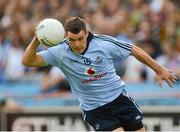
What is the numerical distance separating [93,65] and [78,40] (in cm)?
38

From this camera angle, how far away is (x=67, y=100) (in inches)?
444

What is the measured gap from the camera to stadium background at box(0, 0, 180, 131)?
35.6 ft

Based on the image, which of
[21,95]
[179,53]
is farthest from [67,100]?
[179,53]

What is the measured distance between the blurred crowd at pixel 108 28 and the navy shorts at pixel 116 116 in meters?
3.40

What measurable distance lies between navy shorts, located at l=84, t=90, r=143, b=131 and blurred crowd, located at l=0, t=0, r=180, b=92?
340 centimetres

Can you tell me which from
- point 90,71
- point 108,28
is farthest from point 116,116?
point 108,28

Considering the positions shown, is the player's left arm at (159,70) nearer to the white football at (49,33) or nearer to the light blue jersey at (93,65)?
the light blue jersey at (93,65)

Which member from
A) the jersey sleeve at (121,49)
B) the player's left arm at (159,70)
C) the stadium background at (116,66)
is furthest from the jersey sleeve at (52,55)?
the stadium background at (116,66)

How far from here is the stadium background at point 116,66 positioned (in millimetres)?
10851

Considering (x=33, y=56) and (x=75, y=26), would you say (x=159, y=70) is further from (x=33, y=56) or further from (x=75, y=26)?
(x=33, y=56)

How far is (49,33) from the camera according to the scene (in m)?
6.98

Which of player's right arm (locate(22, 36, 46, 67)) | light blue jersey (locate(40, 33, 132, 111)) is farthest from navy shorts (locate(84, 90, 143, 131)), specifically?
player's right arm (locate(22, 36, 46, 67))

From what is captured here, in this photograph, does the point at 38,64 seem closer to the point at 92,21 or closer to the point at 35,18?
the point at 92,21

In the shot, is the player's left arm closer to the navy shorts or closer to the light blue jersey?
the light blue jersey
